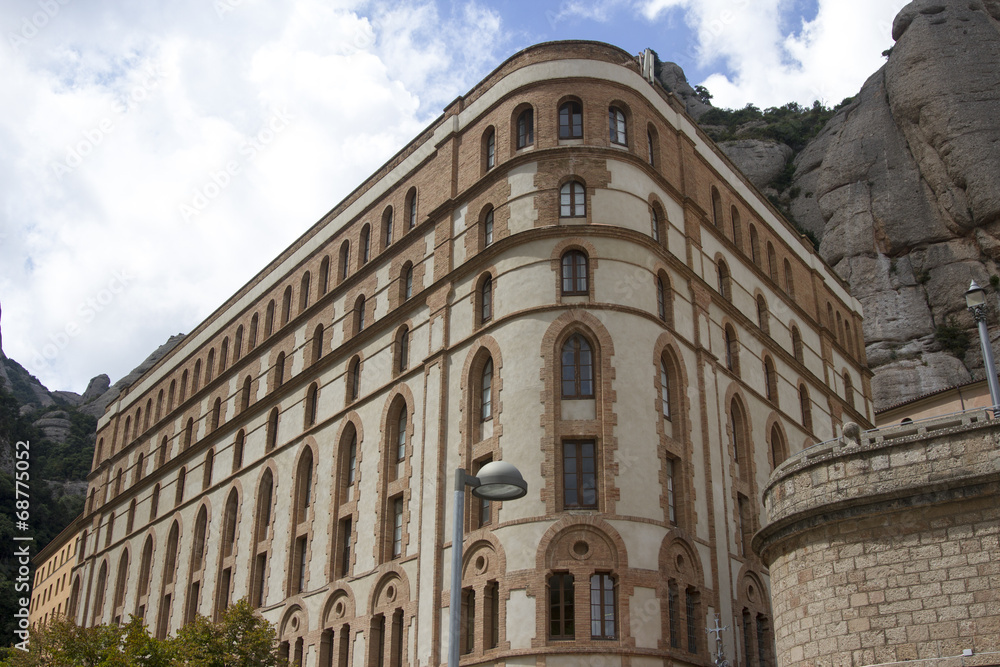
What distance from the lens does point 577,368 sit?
2877 cm

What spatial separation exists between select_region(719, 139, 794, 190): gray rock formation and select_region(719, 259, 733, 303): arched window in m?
55.7

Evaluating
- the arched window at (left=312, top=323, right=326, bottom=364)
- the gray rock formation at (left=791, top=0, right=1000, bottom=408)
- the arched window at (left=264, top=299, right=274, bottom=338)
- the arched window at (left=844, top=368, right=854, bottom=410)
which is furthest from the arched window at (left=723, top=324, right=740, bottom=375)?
the gray rock formation at (left=791, top=0, right=1000, bottom=408)

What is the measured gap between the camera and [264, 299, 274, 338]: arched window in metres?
45.8

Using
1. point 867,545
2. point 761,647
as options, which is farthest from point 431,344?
point 867,545

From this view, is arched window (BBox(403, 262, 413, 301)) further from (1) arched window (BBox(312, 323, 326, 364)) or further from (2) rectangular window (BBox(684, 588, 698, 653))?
(2) rectangular window (BBox(684, 588, 698, 653))

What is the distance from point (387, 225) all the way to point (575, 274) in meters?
11.6

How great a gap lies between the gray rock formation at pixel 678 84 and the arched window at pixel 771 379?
83610 millimetres

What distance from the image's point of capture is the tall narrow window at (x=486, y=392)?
3009 centimetres

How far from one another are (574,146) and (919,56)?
55.7 meters

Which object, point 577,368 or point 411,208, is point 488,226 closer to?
point 411,208

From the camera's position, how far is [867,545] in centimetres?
1888

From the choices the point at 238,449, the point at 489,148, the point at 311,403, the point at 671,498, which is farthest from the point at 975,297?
the point at 238,449

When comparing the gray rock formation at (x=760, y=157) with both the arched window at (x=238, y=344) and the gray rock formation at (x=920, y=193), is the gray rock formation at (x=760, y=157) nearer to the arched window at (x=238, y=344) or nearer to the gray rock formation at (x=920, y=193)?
the gray rock formation at (x=920, y=193)

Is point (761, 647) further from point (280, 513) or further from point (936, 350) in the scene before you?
point (936, 350)
